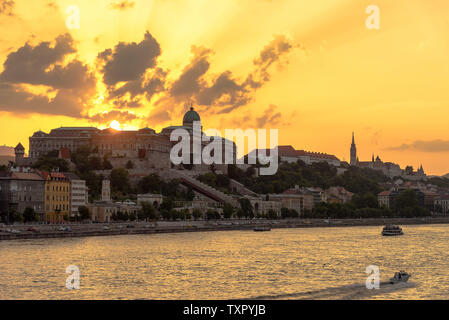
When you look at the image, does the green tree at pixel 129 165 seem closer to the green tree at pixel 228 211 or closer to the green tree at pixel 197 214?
the green tree at pixel 228 211

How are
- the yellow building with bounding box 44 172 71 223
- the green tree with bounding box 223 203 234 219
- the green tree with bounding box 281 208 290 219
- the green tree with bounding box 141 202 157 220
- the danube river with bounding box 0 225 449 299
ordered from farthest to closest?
the green tree with bounding box 281 208 290 219 → the green tree with bounding box 223 203 234 219 → the green tree with bounding box 141 202 157 220 → the yellow building with bounding box 44 172 71 223 → the danube river with bounding box 0 225 449 299

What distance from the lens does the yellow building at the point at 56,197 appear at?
85.4m

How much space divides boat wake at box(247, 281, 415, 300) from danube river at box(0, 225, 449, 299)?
39mm

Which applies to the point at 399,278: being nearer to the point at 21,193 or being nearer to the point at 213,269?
the point at 213,269

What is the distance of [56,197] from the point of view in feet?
287

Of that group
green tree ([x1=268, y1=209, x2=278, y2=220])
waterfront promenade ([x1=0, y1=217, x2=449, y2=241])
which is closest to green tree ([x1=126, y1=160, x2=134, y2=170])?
green tree ([x1=268, y1=209, x2=278, y2=220])

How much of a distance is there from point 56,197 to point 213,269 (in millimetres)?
51320

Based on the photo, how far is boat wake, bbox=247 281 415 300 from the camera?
27.9 m

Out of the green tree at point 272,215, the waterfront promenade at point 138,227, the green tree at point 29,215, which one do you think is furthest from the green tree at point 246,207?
the green tree at point 29,215

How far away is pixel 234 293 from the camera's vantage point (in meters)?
30.0

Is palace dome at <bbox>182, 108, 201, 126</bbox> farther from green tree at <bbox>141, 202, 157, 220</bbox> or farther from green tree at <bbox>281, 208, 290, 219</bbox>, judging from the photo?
green tree at <bbox>141, 202, 157, 220</bbox>
